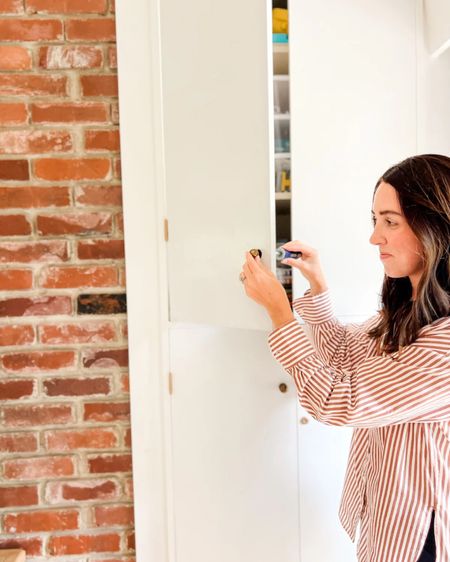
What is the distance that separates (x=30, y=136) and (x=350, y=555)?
1.57m

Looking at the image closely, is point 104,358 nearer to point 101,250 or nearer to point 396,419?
point 101,250

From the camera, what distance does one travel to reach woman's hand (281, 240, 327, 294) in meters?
1.24

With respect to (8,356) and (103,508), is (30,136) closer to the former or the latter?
(8,356)

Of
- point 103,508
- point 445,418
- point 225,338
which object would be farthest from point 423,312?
point 103,508

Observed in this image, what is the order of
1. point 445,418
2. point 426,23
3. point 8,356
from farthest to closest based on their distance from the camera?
point 8,356, point 426,23, point 445,418

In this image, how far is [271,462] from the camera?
1498 mm

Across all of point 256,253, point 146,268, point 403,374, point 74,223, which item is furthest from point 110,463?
point 403,374

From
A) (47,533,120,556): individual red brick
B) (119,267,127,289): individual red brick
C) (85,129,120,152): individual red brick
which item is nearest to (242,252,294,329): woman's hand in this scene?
(119,267,127,289): individual red brick

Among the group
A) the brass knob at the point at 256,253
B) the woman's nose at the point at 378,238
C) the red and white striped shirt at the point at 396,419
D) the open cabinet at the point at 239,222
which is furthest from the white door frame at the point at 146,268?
the woman's nose at the point at 378,238

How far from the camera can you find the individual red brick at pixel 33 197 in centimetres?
141

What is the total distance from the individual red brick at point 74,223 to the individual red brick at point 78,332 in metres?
0.27

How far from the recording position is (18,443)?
147 cm

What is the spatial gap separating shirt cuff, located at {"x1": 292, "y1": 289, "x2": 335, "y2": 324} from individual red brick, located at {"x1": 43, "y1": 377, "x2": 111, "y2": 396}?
0.63 meters

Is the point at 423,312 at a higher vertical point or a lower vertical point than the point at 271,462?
higher
